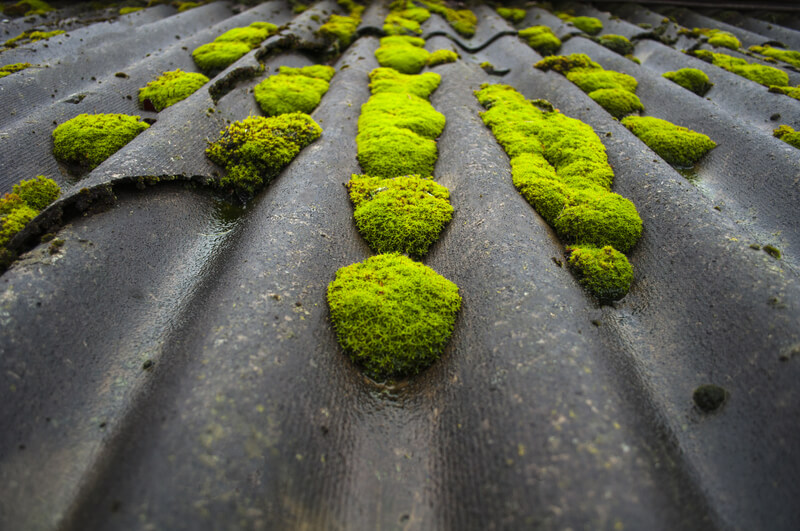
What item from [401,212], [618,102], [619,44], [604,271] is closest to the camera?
[604,271]

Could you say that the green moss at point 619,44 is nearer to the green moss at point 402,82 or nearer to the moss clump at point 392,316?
the green moss at point 402,82

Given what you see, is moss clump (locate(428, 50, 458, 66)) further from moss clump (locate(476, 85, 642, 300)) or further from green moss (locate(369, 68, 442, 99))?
moss clump (locate(476, 85, 642, 300))

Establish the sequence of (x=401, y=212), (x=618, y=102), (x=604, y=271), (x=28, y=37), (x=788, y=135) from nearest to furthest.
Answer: (x=604, y=271) → (x=401, y=212) → (x=788, y=135) → (x=618, y=102) → (x=28, y=37)

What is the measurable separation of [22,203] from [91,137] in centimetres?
149

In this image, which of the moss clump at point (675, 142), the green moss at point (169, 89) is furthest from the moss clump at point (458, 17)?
the green moss at point (169, 89)

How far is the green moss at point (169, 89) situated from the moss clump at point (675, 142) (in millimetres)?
7435

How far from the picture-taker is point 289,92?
6539 millimetres

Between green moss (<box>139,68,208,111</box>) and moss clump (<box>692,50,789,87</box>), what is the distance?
34.6ft

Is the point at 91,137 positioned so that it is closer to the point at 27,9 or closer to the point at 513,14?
the point at 27,9

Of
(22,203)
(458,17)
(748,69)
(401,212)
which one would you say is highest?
(458,17)

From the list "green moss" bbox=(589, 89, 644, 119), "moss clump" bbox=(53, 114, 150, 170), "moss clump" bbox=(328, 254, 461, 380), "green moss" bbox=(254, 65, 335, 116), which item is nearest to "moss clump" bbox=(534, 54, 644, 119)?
"green moss" bbox=(589, 89, 644, 119)

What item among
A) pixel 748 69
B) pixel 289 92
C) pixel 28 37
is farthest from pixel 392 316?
pixel 28 37

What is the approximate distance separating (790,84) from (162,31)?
1381 cm

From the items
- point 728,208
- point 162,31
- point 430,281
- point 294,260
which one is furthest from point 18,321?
point 162,31
